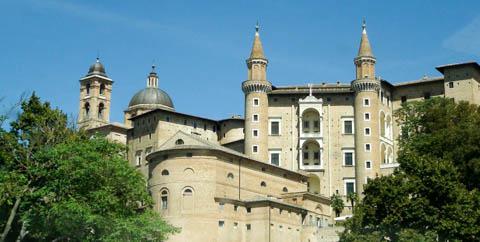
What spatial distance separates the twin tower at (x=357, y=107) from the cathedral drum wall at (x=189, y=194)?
59.8ft

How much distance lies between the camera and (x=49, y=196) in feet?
177

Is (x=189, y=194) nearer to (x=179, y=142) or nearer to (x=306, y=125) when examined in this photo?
(x=179, y=142)

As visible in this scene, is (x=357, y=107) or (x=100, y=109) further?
(x=100, y=109)

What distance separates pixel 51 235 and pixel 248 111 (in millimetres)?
36526

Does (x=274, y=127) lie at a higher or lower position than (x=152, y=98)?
lower

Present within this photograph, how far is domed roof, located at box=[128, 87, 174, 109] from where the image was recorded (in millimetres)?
115250

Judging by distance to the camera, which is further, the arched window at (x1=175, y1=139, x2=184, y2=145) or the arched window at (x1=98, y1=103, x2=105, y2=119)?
the arched window at (x1=98, y1=103, x2=105, y2=119)

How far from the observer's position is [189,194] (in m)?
70.8

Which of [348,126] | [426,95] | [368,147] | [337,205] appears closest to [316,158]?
[348,126]

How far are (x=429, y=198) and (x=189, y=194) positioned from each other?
22239 millimetres

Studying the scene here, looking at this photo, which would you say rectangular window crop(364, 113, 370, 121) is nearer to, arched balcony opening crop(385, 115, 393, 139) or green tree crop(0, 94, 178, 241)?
arched balcony opening crop(385, 115, 393, 139)

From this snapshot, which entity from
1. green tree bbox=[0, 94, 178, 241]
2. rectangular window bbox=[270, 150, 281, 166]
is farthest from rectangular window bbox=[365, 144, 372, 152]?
green tree bbox=[0, 94, 178, 241]

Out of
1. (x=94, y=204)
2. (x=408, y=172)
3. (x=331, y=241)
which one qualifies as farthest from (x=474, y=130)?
(x=94, y=204)

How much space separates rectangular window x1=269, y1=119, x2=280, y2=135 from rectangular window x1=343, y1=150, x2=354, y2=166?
24.9 feet
